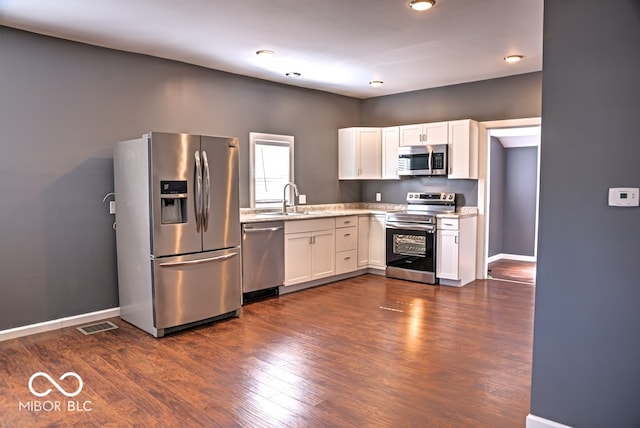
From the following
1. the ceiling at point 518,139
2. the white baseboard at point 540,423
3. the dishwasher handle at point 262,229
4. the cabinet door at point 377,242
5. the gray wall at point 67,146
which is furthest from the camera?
the ceiling at point 518,139

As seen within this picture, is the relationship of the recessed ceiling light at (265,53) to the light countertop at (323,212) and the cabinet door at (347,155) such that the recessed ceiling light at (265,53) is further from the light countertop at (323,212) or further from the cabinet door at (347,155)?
the cabinet door at (347,155)

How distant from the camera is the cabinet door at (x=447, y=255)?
5372mm

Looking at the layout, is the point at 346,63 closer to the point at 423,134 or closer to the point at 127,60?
the point at 423,134

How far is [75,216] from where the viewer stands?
13.1 ft

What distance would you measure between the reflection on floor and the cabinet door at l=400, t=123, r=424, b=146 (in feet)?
6.99

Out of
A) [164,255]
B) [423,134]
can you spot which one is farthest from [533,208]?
[164,255]

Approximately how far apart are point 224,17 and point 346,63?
5.70 feet

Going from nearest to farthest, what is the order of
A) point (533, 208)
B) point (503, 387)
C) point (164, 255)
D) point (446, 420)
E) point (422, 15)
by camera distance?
point (446, 420)
point (503, 387)
point (422, 15)
point (164, 255)
point (533, 208)

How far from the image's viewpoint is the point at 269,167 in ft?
18.5

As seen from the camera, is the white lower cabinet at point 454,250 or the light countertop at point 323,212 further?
the white lower cabinet at point 454,250

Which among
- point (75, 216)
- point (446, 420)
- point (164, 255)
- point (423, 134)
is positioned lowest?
point (446, 420)

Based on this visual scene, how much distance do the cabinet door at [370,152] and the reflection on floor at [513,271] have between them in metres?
2.19

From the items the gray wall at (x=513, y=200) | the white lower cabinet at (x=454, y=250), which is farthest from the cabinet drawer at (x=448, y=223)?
the gray wall at (x=513, y=200)

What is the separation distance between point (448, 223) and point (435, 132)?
4.08 ft
